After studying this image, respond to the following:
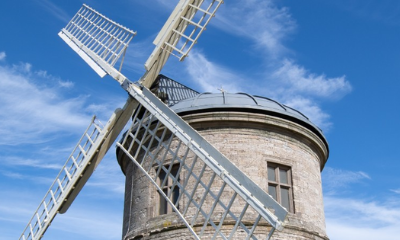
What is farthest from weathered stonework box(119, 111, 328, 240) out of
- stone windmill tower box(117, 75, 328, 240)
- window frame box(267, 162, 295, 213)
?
window frame box(267, 162, 295, 213)

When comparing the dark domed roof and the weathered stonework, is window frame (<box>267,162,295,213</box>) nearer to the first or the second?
the weathered stonework

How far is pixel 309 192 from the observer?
15.8m

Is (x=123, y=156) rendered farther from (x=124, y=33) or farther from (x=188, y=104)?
(x=124, y=33)

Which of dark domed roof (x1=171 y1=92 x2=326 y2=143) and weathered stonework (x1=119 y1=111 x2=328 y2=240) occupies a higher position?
dark domed roof (x1=171 y1=92 x2=326 y2=143)

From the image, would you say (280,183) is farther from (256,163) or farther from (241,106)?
(241,106)

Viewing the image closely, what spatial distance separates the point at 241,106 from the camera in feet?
51.0

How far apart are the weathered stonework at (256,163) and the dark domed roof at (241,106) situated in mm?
189

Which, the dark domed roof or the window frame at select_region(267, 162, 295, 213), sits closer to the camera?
the window frame at select_region(267, 162, 295, 213)

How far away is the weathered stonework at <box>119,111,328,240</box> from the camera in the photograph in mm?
14883

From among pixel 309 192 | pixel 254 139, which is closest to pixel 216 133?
pixel 254 139

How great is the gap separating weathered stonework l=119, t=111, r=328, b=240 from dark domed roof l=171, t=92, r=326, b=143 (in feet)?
0.62

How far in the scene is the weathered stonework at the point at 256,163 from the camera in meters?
14.9

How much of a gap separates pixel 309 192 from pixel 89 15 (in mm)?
9484

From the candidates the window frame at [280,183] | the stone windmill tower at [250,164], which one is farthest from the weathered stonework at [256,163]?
the window frame at [280,183]
